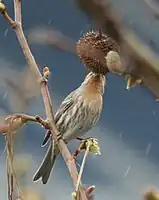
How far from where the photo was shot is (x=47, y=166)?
2.26 m

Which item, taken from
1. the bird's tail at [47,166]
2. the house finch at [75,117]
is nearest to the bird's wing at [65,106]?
the house finch at [75,117]

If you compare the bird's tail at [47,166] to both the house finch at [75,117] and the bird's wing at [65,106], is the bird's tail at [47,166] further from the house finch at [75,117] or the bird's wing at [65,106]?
the bird's wing at [65,106]

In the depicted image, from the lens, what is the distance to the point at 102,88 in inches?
77.5

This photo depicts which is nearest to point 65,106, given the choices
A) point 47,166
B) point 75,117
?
point 75,117

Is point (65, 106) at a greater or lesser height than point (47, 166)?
greater

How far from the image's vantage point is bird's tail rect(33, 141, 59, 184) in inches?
78.0

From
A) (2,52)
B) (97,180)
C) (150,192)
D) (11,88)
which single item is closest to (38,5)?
(2,52)

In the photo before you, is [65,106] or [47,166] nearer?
[47,166]

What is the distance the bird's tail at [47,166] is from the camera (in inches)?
78.0

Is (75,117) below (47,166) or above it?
above

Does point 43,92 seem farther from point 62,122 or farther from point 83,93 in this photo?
point 62,122

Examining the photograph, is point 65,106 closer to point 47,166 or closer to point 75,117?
point 75,117

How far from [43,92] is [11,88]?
0.24 meters

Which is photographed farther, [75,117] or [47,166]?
[75,117]
